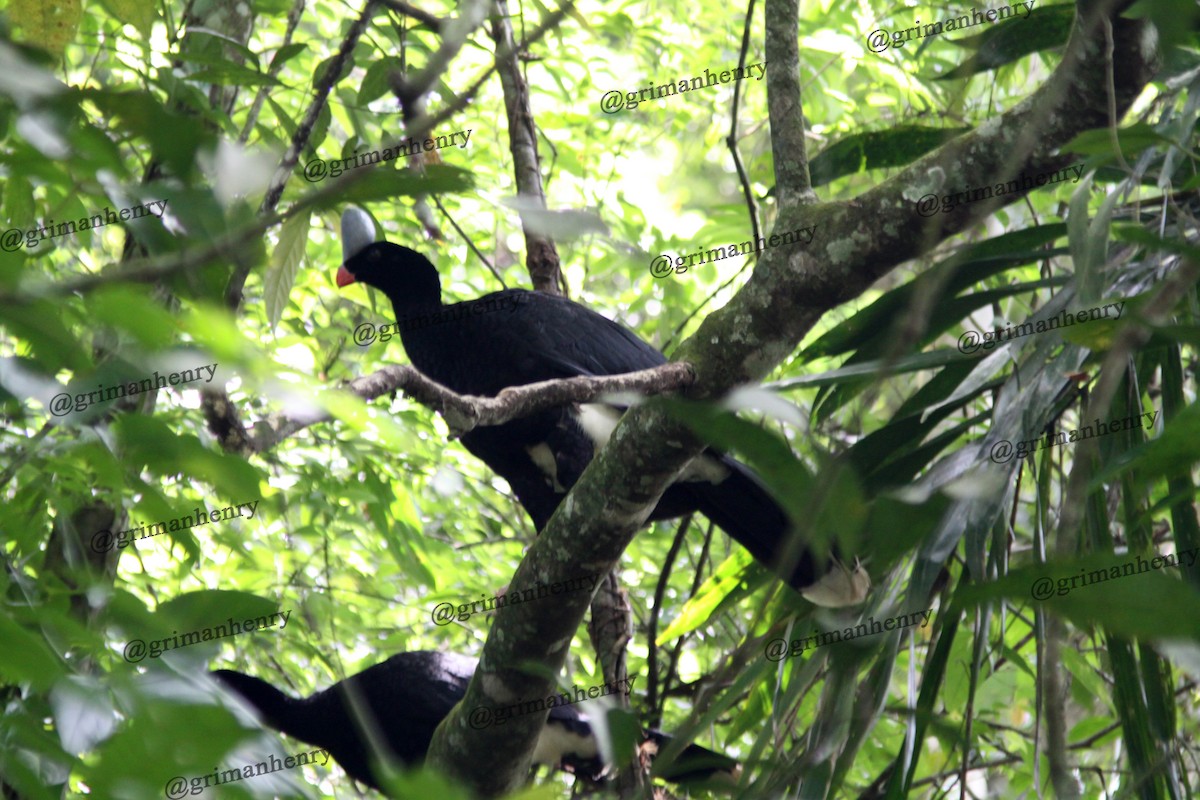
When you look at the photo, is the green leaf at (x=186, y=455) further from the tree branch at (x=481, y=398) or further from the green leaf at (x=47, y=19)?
the green leaf at (x=47, y=19)

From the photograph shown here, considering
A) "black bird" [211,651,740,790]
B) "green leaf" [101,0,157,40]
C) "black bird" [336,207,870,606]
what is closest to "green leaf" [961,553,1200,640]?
"green leaf" [101,0,157,40]

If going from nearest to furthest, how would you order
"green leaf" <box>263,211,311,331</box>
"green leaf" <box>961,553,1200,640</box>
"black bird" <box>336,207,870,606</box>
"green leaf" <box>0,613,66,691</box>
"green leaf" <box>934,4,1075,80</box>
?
"green leaf" <box>961,553,1200,640</box> → "green leaf" <box>0,613,66,691</box> → "green leaf" <box>934,4,1075,80</box> → "green leaf" <box>263,211,311,331</box> → "black bird" <box>336,207,870,606</box>

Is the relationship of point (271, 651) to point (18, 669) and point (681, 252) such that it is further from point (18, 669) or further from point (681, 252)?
point (18, 669)

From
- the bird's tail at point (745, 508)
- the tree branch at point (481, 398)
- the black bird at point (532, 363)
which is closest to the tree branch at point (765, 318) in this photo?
the tree branch at point (481, 398)

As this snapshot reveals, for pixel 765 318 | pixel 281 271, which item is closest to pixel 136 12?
pixel 281 271

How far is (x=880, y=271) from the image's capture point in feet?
5.26

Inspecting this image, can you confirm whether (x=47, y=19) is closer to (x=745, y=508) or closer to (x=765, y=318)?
(x=765, y=318)

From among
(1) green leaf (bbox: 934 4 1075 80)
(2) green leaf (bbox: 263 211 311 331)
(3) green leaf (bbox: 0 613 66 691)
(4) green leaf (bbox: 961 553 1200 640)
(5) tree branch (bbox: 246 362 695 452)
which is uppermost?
(1) green leaf (bbox: 934 4 1075 80)

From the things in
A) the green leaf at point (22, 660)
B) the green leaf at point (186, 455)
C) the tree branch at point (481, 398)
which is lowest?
the green leaf at point (22, 660)

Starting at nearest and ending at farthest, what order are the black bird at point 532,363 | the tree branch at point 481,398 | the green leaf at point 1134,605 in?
the green leaf at point 1134,605 → the tree branch at point 481,398 → the black bird at point 532,363

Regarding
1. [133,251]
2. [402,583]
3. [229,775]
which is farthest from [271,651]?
[229,775]

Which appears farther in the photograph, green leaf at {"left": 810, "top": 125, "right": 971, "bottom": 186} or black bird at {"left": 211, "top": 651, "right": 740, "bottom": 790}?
black bird at {"left": 211, "top": 651, "right": 740, "bottom": 790}

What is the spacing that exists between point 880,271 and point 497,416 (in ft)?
1.98

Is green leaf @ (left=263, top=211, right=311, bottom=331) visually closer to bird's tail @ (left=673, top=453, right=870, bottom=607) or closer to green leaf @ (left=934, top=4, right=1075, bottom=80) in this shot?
bird's tail @ (left=673, top=453, right=870, bottom=607)
